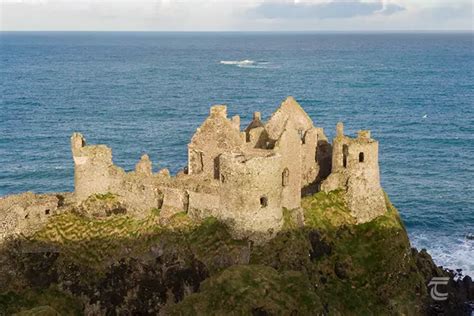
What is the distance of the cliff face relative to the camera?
165 ft

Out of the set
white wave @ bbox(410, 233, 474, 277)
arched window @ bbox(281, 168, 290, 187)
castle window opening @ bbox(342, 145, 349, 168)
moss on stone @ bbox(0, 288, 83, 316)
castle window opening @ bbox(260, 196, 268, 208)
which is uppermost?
castle window opening @ bbox(342, 145, 349, 168)

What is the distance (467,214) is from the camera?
88375 mm

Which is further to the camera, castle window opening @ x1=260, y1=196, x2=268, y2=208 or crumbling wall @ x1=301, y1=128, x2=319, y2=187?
crumbling wall @ x1=301, y1=128, x2=319, y2=187

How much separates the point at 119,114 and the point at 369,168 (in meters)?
104

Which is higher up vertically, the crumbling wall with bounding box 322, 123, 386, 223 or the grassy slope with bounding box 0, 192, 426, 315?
the crumbling wall with bounding box 322, 123, 386, 223

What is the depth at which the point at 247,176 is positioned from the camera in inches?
1924

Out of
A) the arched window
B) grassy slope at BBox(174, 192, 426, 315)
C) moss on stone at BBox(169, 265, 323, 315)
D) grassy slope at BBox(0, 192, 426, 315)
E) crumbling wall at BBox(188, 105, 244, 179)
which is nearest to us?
moss on stone at BBox(169, 265, 323, 315)

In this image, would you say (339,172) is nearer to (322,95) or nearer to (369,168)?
(369,168)

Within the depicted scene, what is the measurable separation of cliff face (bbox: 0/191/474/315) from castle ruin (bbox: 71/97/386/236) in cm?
117

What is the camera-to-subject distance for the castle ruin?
4969cm

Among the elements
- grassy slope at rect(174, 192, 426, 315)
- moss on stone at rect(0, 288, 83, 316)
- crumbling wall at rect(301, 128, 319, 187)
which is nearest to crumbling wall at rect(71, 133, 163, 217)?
moss on stone at rect(0, 288, 83, 316)

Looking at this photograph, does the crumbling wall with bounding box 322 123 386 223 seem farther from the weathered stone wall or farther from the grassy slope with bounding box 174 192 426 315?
the weathered stone wall

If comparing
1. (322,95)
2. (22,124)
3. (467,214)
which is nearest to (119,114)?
(22,124)

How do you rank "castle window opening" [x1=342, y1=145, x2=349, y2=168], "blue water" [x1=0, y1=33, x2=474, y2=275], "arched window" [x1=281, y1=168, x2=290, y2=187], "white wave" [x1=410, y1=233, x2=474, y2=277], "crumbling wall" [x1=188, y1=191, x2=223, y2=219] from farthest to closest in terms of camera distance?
"blue water" [x1=0, y1=33, x2=474, y2=275] → "white wave" [x1=410, y1=233, x2=474, y2=277] → "castle window opening" [x1=342, y1=145, x2=349, y2=168] → "arched window" [x1=281, y1=168, x2=290, y2=187] → "crumbling wall" [x1=188, y1=191, x2=223, y2=219]
